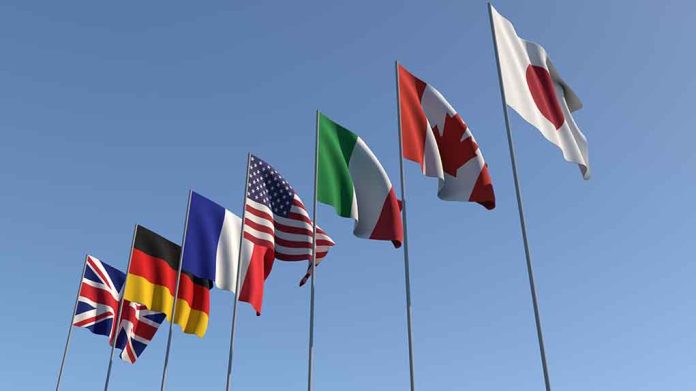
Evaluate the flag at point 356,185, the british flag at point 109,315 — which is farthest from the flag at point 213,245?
the british flag at point 109,315

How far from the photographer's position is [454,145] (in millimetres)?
15500

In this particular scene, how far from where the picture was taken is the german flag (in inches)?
858

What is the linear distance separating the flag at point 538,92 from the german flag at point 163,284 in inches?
511

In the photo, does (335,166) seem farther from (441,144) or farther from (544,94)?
(544,94)

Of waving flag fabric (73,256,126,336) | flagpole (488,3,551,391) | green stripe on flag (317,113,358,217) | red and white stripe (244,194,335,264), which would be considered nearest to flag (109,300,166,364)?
waving flag fabric (73,256,126,336)

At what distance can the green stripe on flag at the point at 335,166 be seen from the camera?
55.8 ft

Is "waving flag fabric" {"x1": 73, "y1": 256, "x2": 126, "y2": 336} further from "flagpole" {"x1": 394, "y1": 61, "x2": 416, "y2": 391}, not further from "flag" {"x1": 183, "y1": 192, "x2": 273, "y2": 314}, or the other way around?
"flagpole" {"x1": 394, "y1": 61, "x2": 416, "y2": 391}

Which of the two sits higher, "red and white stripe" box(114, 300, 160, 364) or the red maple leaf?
the red maple leaf

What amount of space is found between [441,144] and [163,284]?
470 inches

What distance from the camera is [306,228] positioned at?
18.8 metres

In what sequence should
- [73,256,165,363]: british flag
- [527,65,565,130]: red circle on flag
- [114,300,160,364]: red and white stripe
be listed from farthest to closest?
[114,300,160,364]: red and white stripe, [73,256,165,363]: british flag, [527,65,565,130]: red circle on flag

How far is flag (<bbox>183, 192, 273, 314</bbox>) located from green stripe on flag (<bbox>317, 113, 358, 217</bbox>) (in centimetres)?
330

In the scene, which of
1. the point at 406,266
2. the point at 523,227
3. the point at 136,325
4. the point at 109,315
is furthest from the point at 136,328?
the point at 523,227

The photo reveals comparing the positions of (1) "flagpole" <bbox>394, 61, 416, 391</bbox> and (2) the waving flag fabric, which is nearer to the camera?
(1) "flagpole" <bbox>394, 61, 416, 391</bbox>
